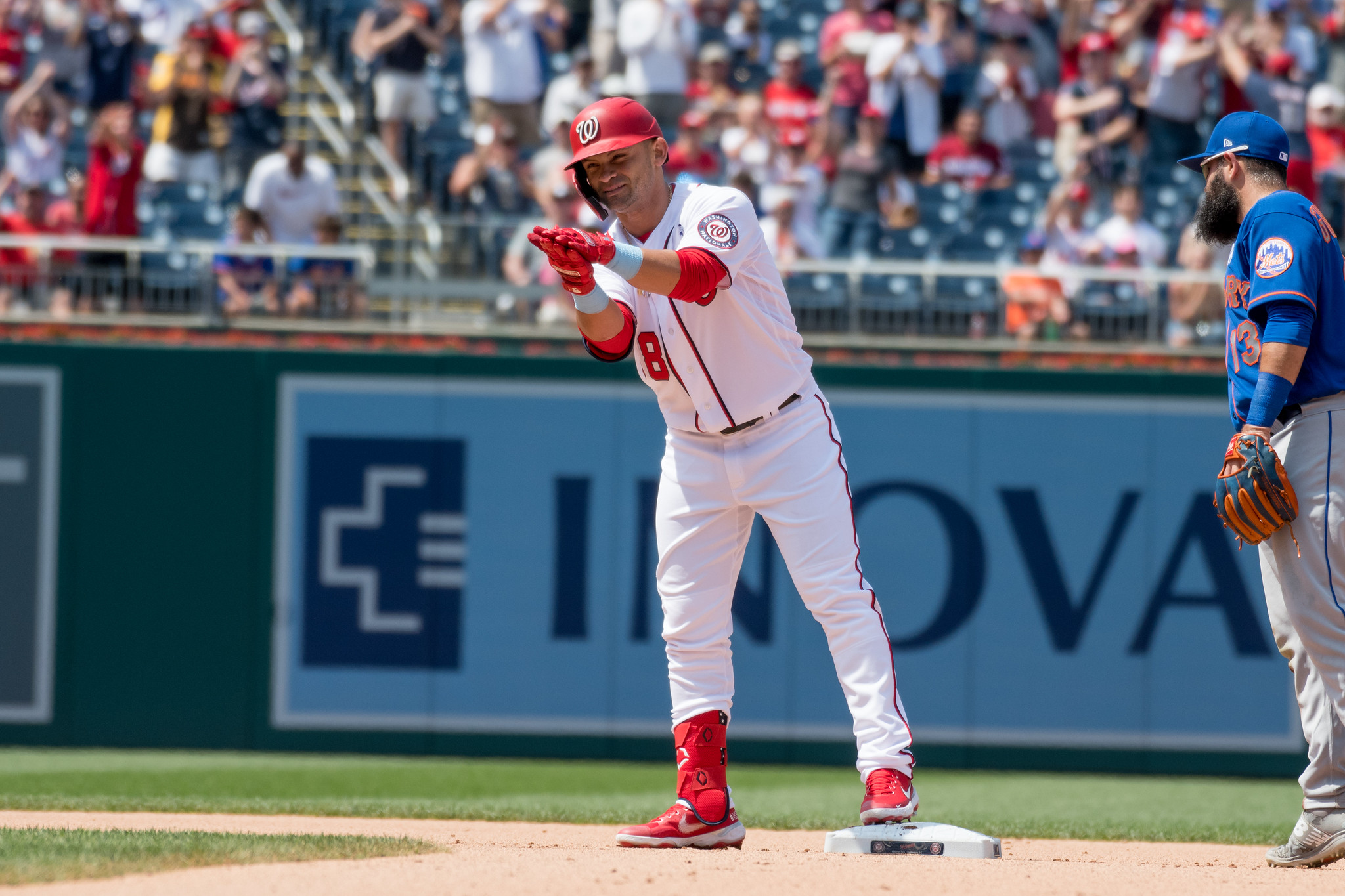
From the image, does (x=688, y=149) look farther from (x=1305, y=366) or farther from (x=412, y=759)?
(x=1305, y=366)

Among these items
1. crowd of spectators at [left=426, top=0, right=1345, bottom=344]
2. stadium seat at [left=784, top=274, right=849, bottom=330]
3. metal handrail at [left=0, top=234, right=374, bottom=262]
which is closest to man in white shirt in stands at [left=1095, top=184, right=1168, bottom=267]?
crowd of spectators at [left=426, top=0, right=1345, bottom=344]

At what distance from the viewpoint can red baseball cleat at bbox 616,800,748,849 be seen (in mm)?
4719

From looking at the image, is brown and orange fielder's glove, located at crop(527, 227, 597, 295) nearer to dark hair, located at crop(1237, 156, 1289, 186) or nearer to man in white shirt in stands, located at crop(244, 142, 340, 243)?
dark hair, located at crop(1237, 156, 1289, 186)

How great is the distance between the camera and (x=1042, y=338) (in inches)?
369

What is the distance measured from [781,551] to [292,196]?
6400mm

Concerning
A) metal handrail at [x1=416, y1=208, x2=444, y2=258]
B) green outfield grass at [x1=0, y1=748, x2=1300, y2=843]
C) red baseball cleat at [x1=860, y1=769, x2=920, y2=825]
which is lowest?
green outfield grass at [x1=0, y1=748, x2=1300, y2=843]

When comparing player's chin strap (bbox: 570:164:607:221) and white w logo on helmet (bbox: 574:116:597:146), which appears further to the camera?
player's chin strap (bbox: 570:164:607:221)

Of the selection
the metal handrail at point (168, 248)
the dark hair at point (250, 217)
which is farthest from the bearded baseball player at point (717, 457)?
A: the dark hair at point (250, 217)

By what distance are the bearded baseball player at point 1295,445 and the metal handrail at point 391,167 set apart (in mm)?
7012

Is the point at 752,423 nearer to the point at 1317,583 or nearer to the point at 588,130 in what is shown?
the point at 588,130

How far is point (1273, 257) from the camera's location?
4.66 meters

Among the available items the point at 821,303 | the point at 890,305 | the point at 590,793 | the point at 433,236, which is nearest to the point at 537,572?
the point at 590,793

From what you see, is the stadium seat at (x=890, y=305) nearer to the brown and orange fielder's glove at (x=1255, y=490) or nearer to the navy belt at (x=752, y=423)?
the navy belt at (x=752, y=423)

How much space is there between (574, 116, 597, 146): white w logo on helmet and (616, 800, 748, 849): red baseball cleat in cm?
200
